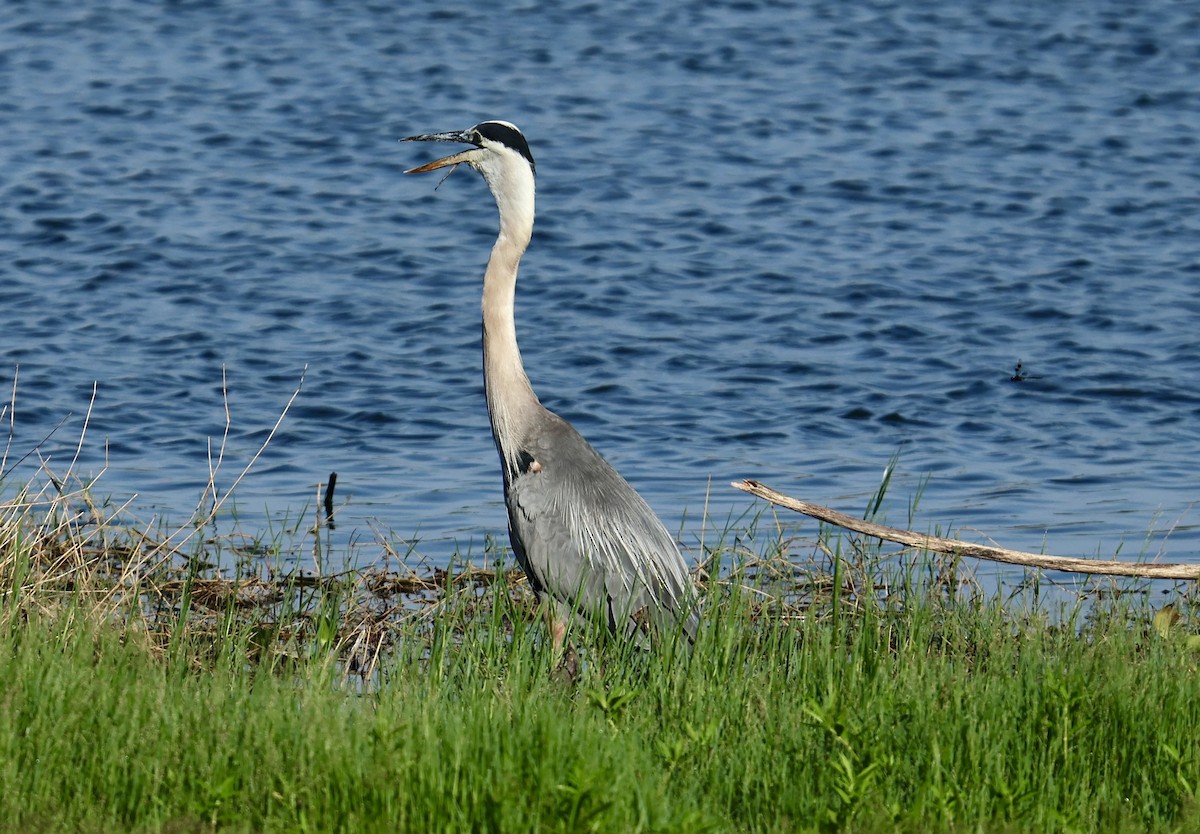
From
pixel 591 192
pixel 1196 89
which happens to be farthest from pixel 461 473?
pixel 1196 89

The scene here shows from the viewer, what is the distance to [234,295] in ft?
45.8

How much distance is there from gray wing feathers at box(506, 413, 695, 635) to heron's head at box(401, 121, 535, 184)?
55.0 inches

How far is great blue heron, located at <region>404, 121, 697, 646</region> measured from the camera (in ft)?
23.4

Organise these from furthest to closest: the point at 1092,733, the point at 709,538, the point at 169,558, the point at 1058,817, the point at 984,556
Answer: the point at 709,538
the point at 169,558
the point at 984,556
the point at 1092,733
the point at 1058,817

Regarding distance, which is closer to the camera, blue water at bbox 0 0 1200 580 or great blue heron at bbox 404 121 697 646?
great blue heron at bbox 404 121 697 646

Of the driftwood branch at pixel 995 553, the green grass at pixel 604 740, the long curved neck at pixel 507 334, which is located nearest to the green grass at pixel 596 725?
the green grass at pixel 604 740

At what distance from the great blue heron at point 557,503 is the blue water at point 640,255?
1.52m

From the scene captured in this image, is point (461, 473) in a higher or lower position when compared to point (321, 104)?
lower

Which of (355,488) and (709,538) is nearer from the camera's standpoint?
(709,538)

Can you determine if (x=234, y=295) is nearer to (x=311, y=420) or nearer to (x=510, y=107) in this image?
(x=311, y=420)

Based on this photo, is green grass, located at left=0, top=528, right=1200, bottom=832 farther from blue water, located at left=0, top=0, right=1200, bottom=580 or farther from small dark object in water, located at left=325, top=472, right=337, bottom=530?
blue water, located at left=0, top=0, right=1200, bottom=580

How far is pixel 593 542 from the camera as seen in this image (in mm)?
7242

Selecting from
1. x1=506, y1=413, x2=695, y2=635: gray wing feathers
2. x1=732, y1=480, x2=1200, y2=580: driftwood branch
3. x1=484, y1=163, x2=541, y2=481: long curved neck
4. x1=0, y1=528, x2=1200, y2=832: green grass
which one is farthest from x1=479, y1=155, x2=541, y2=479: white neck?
x1=0, y1=528, x2=1200, y2=832: green grass

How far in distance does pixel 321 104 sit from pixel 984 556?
13857 mm
